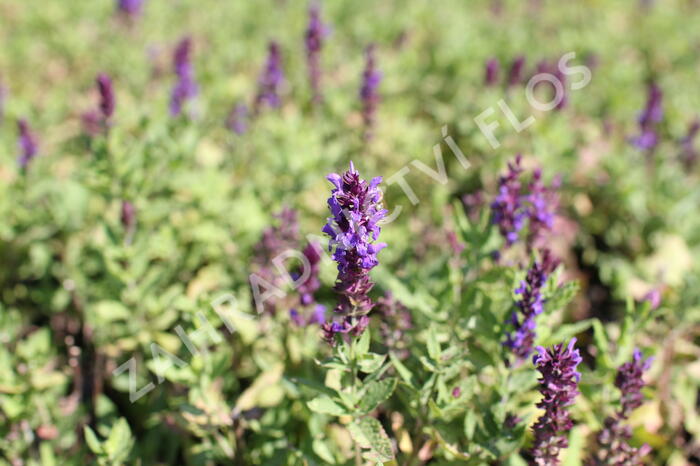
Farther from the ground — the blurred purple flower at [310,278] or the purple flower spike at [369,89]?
the purple flower spike at [369,89]

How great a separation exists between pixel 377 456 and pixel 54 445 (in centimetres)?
199

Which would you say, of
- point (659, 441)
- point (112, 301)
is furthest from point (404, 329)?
point (112, 301)

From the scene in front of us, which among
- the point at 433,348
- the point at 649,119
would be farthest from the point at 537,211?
the point at 649,119

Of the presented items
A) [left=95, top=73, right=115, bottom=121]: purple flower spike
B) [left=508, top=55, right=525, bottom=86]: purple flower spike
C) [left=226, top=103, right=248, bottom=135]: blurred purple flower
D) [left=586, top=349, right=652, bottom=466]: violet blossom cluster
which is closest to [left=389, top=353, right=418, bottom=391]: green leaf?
[left=586, top=349, right=652, bottom=466]: violet blossom cluster

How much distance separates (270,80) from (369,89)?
972 mm

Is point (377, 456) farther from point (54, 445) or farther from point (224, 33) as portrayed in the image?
point (224, 33)

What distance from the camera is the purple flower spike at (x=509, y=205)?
3215 millimetres

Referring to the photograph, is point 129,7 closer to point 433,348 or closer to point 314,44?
point 314,44

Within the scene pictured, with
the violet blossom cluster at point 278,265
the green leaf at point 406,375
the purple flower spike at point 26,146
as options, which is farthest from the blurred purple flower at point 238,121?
the green leaf at point 406,375

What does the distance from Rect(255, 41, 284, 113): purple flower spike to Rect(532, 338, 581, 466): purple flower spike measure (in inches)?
135

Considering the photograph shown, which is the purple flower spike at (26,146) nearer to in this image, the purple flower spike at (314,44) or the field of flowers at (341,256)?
the field of flowers at (341,256)

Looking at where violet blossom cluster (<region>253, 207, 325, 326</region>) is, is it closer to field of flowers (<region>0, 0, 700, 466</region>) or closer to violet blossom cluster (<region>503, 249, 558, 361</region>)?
field of flowers (<region>0, 0, 700, 466</region>)

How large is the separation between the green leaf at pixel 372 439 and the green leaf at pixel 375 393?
5cm

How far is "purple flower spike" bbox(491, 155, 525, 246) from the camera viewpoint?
3.21 m
